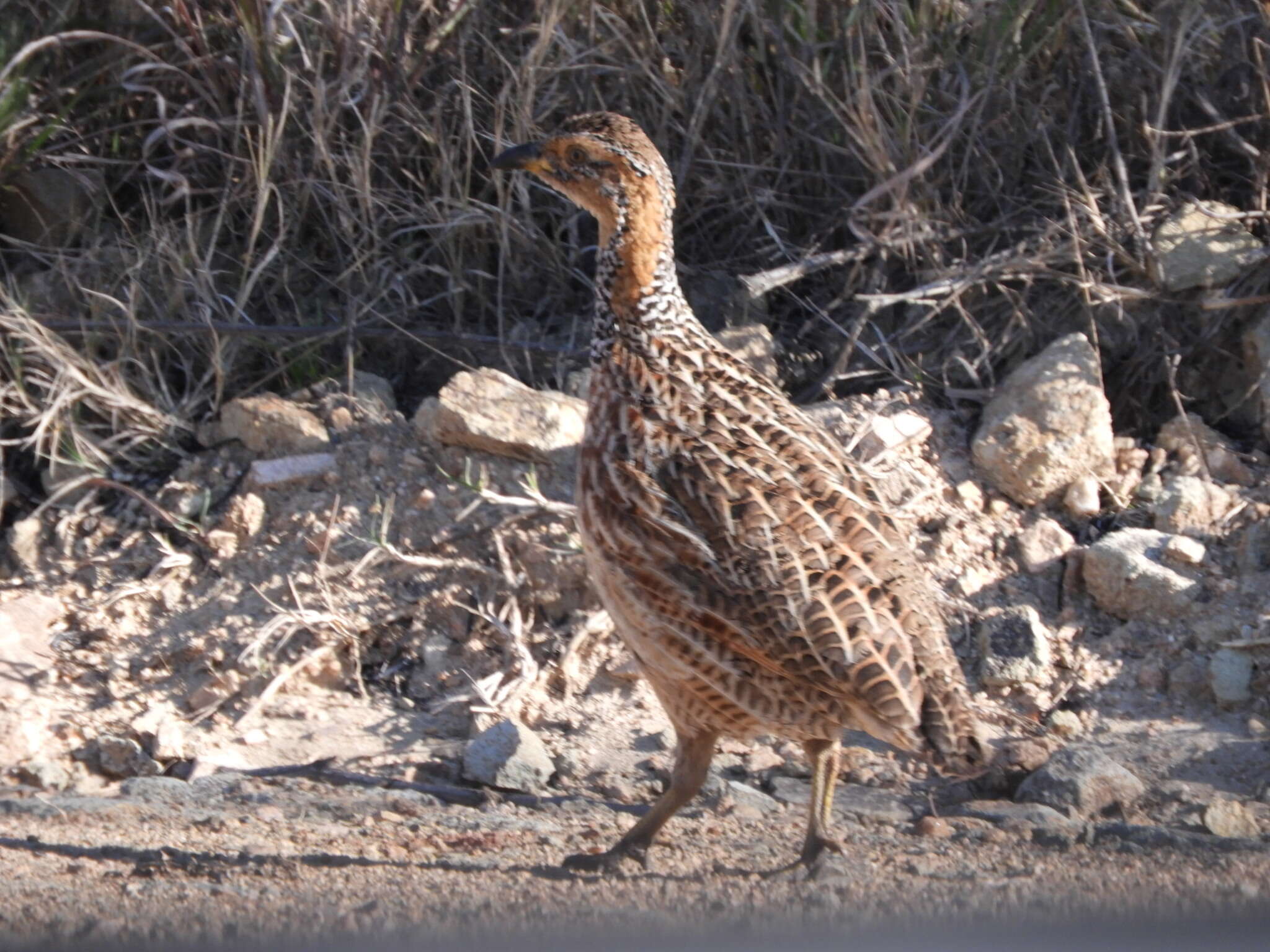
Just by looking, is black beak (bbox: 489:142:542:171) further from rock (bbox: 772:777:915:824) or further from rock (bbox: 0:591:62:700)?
rock (bbox: 0:591:62:700)

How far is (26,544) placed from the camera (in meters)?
5.50

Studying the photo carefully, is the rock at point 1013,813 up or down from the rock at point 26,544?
down

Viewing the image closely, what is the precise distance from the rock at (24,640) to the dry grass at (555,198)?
70 centimetres

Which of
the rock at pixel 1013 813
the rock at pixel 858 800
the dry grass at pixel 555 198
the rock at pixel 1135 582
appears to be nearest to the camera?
the rock at pixel 1013 813

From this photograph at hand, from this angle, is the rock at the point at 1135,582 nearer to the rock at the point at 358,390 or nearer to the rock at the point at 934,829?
the rock at the point at 934,829

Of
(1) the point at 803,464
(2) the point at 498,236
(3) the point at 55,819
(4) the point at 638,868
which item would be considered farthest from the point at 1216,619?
(3) the point at 55,819

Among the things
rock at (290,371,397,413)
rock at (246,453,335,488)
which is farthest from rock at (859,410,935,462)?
rock at (246,453,335,488)

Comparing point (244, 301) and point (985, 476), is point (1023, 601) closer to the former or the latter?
point (985, 476)

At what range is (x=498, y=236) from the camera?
6129 millimetres

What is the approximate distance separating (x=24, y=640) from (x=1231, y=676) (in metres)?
4.00

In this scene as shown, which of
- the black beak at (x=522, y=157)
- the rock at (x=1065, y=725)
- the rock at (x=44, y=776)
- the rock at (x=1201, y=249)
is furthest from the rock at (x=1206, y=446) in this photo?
the rock at (x=44, y=776)

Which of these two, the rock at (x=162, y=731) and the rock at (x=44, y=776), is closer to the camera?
the rock at (x=44, y=776)

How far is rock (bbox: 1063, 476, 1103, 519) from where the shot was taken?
5.43 metres

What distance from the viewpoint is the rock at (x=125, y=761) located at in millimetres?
4734
